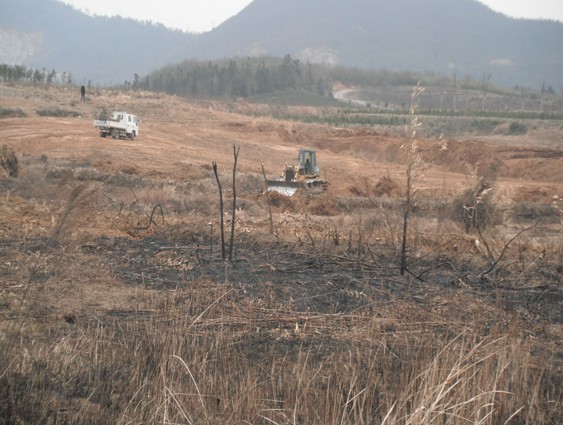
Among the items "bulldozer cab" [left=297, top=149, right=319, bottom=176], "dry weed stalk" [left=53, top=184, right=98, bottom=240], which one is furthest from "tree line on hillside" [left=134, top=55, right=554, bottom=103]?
"dry weed stalk" [left=53, top=184, right=98, bottom=240]

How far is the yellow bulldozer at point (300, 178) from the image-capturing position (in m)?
25.9

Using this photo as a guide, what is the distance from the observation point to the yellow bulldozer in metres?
25.9

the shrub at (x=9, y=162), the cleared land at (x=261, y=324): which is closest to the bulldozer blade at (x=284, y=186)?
the shrub at (x=9, y=162)

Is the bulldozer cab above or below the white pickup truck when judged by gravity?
below

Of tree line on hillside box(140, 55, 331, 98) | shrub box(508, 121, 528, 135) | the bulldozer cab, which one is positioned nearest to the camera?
the bulldozer cab

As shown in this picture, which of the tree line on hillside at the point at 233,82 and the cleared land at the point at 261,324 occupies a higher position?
the tree line on hillside at the point at 233,82

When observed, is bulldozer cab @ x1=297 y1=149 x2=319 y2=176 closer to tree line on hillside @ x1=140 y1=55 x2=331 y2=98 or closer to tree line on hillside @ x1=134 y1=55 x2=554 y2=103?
tree line on hillside @ x1=134 y1=55 x2=554 y2=103

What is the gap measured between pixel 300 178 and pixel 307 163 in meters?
1.84

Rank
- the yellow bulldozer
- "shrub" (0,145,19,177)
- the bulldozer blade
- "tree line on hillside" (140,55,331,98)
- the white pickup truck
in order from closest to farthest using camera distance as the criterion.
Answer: "shrub" (0,145,19,177) < the bulldozer blade < the yellow bulldozer < the white pickup truck < "tree line on hillside" (140,55,331,98)

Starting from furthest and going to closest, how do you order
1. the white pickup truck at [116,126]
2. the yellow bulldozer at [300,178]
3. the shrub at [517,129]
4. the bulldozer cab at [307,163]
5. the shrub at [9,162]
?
the shrub at [517,129]
the white pickup truck at [116,126]
the bulldozer cab at [307,163]
the yellow bulldozer at [300,178]
the shrub at [9,162]

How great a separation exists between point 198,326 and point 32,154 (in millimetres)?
26548

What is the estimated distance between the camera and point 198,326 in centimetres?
712

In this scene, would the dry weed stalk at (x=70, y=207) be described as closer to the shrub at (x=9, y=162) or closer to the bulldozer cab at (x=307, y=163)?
the shrub at (x=9, y=162)

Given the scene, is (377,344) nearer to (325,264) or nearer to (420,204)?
(325,264)
